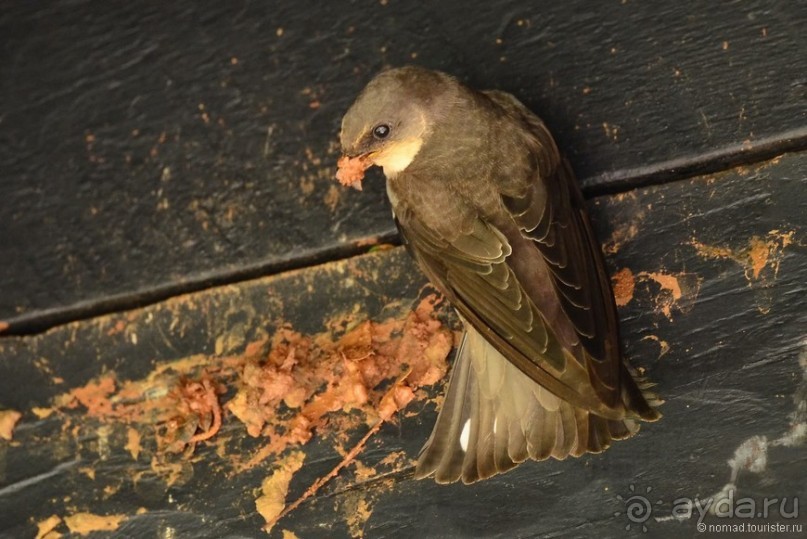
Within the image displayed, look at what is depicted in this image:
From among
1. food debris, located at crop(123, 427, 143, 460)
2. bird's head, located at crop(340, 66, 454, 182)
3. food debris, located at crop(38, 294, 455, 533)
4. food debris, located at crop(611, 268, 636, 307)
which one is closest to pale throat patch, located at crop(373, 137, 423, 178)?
bird's head, located at crop(340, 66, 454, 182)

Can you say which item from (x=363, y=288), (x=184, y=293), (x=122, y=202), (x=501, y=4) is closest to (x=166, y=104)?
(x=122, y=202)

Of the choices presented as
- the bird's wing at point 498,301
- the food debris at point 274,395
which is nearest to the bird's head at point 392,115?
the bird's wing at point 498,301

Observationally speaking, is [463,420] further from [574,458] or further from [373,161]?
[373,161]

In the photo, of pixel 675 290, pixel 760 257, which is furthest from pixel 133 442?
pixel 760 257

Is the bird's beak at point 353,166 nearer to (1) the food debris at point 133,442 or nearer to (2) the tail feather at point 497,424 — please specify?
(2) the tail feather at point 497,424

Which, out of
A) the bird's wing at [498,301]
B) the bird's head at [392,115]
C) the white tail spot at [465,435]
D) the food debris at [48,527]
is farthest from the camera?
the food debris at [48,527]

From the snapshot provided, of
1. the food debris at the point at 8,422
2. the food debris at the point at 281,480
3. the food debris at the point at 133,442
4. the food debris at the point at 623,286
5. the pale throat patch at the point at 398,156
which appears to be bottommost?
the food debris at the point at 281,480
